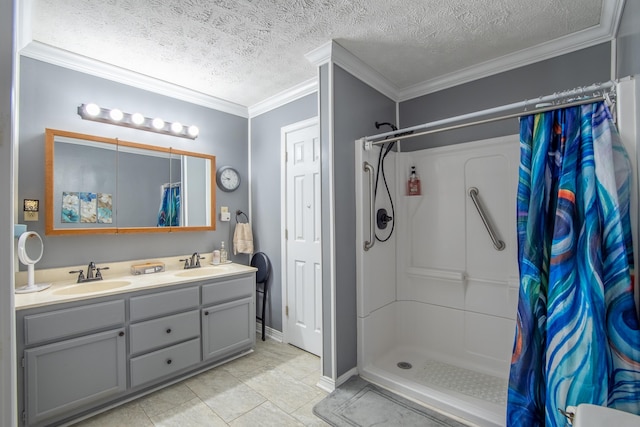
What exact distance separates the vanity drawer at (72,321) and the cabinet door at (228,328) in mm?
645

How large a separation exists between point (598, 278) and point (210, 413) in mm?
2312

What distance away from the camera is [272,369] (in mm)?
2488

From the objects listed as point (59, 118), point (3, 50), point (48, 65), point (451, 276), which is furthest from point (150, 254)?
point (451, 276)

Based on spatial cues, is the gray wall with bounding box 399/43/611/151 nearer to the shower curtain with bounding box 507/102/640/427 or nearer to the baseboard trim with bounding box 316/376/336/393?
the shower curtain with bounding box 507/102/640/427

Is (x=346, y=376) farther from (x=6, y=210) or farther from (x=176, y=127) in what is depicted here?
(x=176, y=127)

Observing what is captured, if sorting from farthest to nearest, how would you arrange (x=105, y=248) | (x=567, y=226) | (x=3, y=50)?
(x=105, y=248) < (x=567, y=226) < (x=3, y=50)

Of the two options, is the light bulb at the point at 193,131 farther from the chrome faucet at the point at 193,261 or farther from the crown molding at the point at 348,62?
the crown molding at the point at 348,62

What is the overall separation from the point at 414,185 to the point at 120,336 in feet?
8.54

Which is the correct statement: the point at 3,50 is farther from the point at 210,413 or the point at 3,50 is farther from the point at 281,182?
the point at 281,182

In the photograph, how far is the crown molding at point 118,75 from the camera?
2084 mm

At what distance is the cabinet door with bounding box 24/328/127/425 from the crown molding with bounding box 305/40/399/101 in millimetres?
2436

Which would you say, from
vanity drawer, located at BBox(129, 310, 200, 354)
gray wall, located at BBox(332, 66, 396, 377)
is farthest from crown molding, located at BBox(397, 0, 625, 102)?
vanity drawer, located at BBox(129, 310, 200, 354)

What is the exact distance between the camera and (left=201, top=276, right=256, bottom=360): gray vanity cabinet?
95.8 inches

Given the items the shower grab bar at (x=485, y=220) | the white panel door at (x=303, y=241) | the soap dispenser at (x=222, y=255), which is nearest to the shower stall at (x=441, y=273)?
the shower grab bar at (x=485, y=220)
